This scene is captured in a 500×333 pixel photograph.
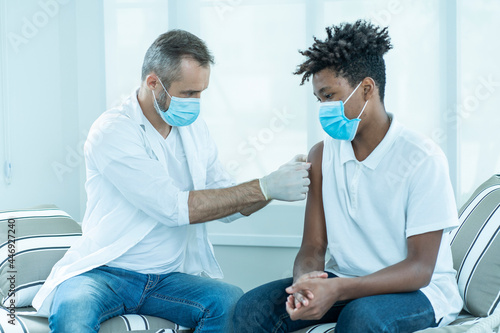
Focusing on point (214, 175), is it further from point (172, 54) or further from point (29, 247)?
point (29, 247)

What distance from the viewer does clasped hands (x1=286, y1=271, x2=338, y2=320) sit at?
1.47 metres

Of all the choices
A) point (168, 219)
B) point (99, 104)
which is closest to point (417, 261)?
point (168, 219)

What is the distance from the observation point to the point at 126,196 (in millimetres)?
1846

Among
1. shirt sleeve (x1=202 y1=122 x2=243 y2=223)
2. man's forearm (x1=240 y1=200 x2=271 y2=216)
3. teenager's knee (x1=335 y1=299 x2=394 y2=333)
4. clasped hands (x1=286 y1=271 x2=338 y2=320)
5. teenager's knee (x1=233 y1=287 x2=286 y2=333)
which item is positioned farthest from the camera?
shirt sleeve (x1=202 y1=122 x2=243 y2=223)

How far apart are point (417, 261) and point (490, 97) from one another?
1.12 metres

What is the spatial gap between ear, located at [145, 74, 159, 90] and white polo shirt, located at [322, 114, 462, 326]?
65 centimetres

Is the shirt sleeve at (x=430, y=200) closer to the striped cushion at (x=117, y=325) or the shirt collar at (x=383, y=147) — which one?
the shirt collar at (x=383, y=147)

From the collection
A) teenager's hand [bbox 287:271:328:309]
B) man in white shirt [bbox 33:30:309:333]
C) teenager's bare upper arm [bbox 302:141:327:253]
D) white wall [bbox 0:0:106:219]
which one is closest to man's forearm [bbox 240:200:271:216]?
man in white shirt [bbox 33:30:309:333]

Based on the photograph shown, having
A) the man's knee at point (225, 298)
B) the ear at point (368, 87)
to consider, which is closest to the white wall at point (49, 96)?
the man's knee at point (225, 298)

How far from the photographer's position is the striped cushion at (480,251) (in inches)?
66.0

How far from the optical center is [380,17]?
7.82 feet

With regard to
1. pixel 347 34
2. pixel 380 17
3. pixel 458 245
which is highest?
pixel 380 17

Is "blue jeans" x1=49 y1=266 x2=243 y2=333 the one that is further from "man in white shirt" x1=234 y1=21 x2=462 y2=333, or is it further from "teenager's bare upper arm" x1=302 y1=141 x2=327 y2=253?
"teenager's bare upper arm" x1=302 y1=141 x2=327 y2=253

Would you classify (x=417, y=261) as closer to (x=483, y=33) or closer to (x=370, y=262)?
(x=370, y=262)
